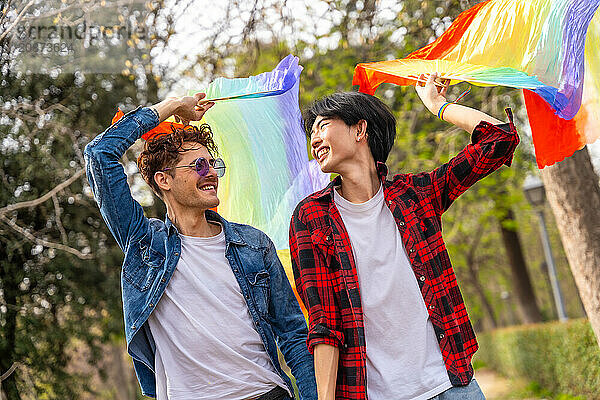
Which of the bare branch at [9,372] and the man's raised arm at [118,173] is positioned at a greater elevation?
the man's raised arm at [118,173]

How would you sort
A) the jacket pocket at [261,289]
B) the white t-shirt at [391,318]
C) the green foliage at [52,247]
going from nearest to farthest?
the white t-shirt at [391,318] → the jacket pocket at [261,289] → the green foliage at [52,247]

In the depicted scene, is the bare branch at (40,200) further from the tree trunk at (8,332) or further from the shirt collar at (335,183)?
the shirt collar at (335,183)

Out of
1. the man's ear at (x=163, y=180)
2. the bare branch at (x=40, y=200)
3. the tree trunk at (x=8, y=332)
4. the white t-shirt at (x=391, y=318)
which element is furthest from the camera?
the tree trunk at (x=8, y=332)

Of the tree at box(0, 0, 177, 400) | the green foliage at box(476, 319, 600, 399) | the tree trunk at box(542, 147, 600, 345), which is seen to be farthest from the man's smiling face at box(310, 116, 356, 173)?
the green foliage at box(476, 319, 600, 399)

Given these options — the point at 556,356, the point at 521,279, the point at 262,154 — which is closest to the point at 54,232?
the point at 262,154

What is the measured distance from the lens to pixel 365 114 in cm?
318

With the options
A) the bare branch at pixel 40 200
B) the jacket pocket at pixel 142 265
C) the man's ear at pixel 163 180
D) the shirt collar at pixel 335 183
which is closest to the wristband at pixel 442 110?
the shirt collar at pixel 335 183

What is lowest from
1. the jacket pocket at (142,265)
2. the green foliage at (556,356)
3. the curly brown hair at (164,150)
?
the green foliage at (556,356)

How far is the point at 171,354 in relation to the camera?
10.2ft

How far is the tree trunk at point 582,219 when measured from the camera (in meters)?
6.18

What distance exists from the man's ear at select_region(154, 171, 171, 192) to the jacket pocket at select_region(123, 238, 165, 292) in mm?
282

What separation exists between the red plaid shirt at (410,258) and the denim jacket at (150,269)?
0.32 m

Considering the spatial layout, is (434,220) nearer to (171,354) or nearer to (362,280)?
(362,280)

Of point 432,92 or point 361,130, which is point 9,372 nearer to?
point 361,130
